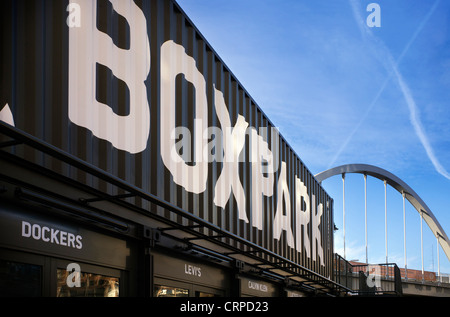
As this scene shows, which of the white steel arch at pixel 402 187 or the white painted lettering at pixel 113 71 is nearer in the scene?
the white painted lettering at pixel 113 71

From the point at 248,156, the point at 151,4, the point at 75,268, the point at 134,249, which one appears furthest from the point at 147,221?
the point at 248,156

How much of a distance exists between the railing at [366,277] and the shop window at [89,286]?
17527mm

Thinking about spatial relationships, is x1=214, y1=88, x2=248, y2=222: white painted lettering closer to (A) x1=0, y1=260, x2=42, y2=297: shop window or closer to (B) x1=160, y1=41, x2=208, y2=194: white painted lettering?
(B) x1=160, y1=41, x2=208, y2=194: white painted lettering

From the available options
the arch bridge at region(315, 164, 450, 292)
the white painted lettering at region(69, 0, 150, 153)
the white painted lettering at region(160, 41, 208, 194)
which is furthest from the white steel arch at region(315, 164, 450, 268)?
the white painted lettering at region(69, 0, 150, 153)

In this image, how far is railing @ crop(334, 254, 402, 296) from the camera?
85.0ft

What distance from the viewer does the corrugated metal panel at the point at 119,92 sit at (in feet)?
19.1

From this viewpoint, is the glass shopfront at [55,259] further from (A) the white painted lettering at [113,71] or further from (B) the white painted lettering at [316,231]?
(B) the white painted lettering at [316,231]

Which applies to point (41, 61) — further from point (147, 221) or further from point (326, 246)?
point (326, 246)

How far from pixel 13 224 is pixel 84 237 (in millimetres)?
1291

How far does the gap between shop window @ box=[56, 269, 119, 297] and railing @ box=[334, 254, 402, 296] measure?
17.5 meters

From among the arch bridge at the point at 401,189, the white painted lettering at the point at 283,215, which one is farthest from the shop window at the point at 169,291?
the arch bridge at the point at 401,189

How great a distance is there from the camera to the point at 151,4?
8734 millimetres

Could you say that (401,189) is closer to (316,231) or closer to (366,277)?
(366,277)

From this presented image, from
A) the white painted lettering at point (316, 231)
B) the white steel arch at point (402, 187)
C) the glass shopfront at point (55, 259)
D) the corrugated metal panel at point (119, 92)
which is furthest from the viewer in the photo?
the white steel arch at point (402, 187)
